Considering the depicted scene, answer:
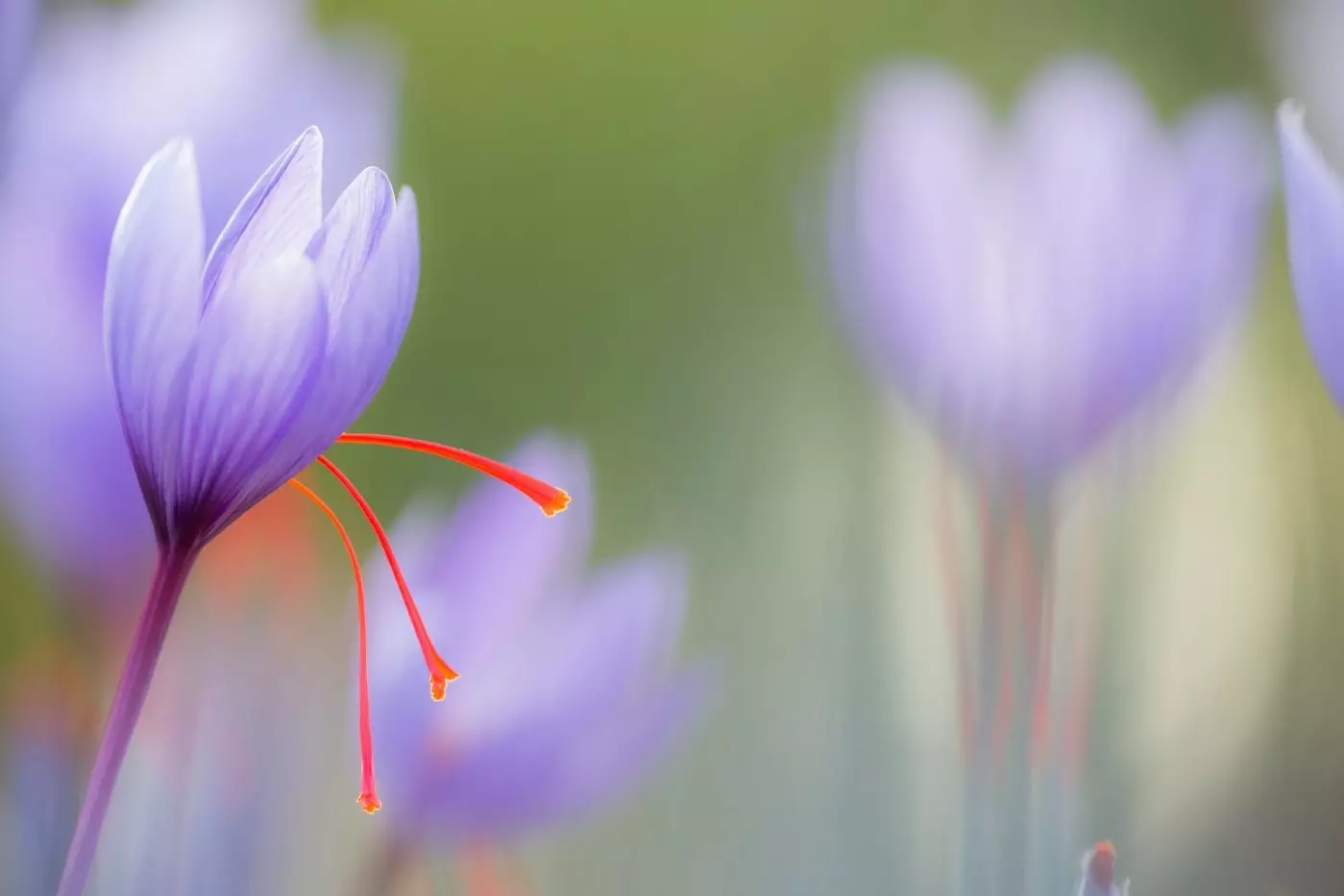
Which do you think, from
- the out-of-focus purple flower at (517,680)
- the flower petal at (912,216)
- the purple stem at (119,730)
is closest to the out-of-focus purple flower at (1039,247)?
the flower petal at (912,216)

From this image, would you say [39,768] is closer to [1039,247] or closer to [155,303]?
[155,303]

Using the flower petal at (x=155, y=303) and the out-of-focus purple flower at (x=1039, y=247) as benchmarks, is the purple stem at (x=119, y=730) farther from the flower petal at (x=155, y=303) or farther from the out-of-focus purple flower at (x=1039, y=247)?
the out-of-focus purple flower at (x=1039, y=247)

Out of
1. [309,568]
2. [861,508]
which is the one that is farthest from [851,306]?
[309,568]

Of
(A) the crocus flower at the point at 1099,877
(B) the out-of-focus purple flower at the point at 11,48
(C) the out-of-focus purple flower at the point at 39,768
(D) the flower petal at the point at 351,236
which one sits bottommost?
(C) the out-of-focus purple flower at the point at 39,768

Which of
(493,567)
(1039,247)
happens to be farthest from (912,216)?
(493,567)

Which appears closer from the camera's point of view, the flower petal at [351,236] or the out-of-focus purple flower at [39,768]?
the flower petal at [351,236]

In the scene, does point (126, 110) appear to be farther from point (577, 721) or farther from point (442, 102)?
point (577, 721)
